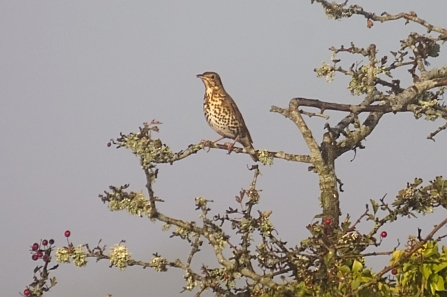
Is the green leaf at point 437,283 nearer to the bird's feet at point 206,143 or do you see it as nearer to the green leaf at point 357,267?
the green leaf at point 357,267

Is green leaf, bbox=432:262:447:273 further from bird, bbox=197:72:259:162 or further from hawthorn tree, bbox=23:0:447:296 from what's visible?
bird, bbox=197:72:259:162

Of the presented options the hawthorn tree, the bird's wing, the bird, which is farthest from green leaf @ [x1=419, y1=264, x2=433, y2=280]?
the bird's wing

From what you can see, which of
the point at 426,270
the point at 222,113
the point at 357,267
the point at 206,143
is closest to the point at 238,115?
the point at 222,113

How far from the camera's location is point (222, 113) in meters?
4.27

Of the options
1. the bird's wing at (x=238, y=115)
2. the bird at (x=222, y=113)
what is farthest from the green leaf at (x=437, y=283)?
the bird's wing at (x=238, y=115)

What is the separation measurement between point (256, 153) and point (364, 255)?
0.87 meters

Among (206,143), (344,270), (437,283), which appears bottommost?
(437,283)

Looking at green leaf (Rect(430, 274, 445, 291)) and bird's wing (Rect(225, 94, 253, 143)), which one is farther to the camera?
bird's wing (Rect(225, 94, 253, 143))

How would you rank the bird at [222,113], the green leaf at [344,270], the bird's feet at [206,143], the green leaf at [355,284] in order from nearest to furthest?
the green leaf at [355,284] < the green leaf at [344,270] < the bird's feet at [206,143] < the bird at [222,113]

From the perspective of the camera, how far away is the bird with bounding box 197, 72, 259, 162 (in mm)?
4188

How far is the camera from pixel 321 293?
8.09 feet

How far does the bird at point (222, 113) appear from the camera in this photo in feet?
13.7

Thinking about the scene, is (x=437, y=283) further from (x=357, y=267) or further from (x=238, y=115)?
(x=238, y=115)

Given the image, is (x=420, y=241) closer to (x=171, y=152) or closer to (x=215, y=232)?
(x=215, y=232)
